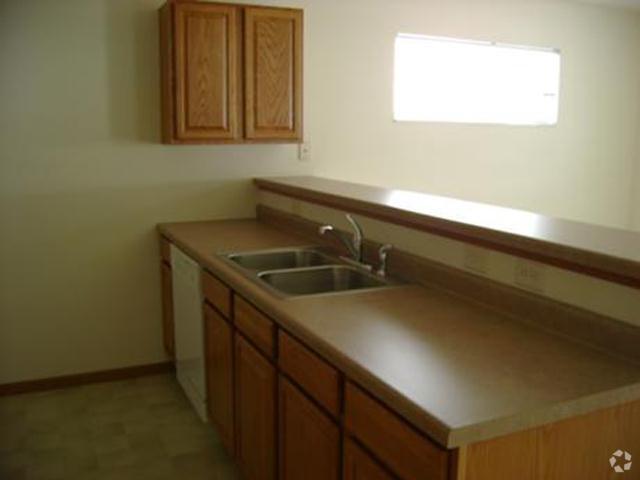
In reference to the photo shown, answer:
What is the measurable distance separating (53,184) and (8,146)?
289 millimetres

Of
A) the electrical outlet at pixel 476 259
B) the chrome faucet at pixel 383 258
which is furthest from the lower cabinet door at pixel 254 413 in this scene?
the electrical outlet at pixel 476 259

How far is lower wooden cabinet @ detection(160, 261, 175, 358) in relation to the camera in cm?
358

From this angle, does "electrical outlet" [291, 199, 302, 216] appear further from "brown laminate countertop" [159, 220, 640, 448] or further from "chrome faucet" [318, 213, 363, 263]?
"brown laminate countertop" [159, 220, 640, 448]

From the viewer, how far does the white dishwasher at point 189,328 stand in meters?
2.97

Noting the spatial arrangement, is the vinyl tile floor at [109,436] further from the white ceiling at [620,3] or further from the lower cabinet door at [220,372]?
the white ceiling at [620,3]

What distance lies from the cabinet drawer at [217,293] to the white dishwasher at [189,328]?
0.30 ft

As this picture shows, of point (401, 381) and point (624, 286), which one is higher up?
point (624, 286)

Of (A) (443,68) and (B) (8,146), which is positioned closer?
(B) (8,146)

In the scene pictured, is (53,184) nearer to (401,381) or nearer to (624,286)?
(401,381)

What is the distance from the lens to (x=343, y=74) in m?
4.04

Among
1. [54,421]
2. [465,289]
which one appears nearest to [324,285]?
[465,289]

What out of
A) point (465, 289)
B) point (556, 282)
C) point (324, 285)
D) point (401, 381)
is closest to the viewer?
point (401, 381)

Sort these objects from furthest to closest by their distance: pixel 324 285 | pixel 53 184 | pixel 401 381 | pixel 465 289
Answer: pixel 53 184
pixel 324 285
pixel 465 289
pixel 401 381

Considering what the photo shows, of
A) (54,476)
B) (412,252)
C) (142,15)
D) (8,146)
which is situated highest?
(142,15)
